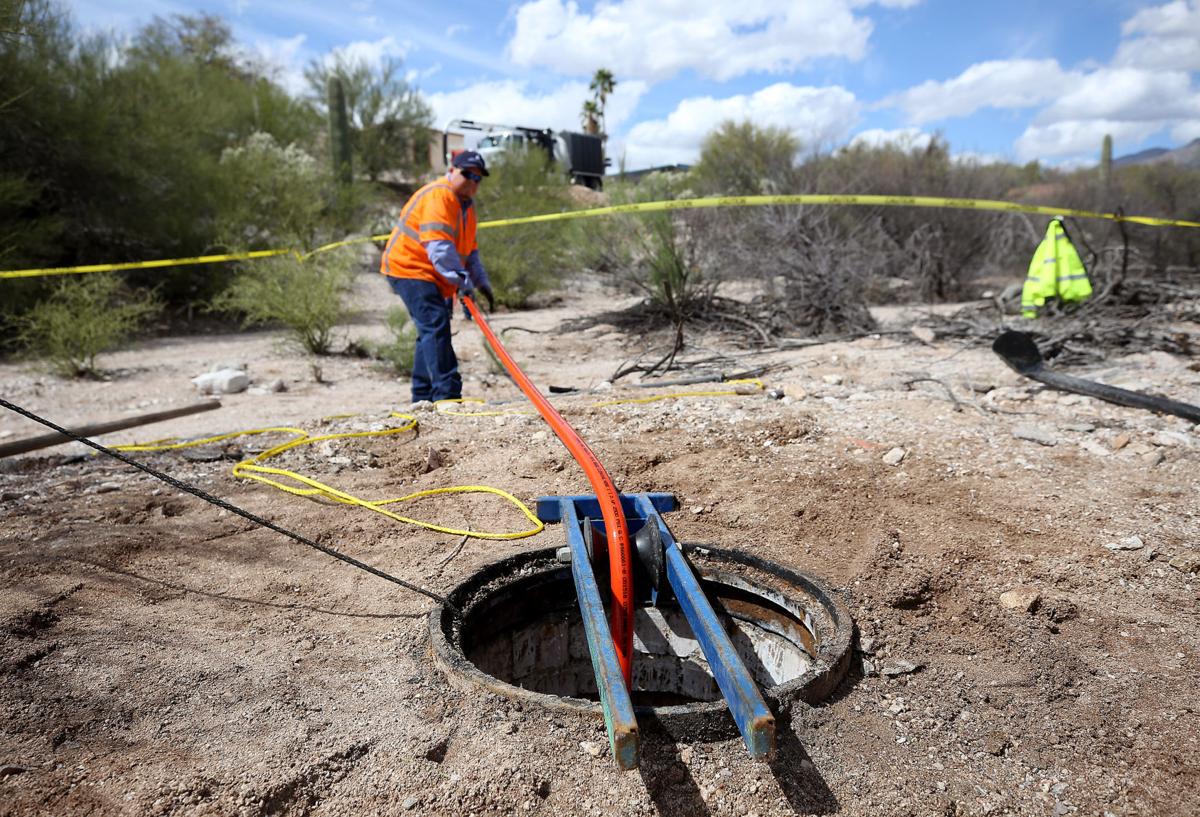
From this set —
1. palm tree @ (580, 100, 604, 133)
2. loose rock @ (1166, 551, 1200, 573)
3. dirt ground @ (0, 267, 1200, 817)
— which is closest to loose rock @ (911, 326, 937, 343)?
dirt ground @ (0, 267, 1200, 817)

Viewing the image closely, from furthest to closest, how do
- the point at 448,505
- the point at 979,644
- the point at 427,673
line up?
the point at 448,505, the point at 979,644, the point at 427,673

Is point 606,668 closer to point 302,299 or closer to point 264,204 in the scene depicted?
point 302,299

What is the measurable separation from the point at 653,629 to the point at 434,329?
2.81m

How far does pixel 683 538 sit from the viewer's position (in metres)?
3.28

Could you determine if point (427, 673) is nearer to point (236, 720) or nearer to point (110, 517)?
point (236, 720)

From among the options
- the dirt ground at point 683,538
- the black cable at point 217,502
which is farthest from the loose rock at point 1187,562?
the black cable at point 217,502

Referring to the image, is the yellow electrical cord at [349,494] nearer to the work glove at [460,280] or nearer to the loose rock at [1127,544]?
→ the work glove at [460,280]

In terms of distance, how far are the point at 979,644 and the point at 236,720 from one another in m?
2.22

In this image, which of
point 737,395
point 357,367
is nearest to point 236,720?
point 737,395

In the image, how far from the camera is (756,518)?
342cm

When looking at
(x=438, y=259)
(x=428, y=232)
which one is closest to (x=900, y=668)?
(x=438, y=259)

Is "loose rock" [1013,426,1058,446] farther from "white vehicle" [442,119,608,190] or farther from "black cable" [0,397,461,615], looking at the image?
"white vehicle" [442,119,608,190]

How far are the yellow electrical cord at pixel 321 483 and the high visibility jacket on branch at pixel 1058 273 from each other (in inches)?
237

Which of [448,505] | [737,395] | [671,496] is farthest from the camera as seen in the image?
[737,395]
